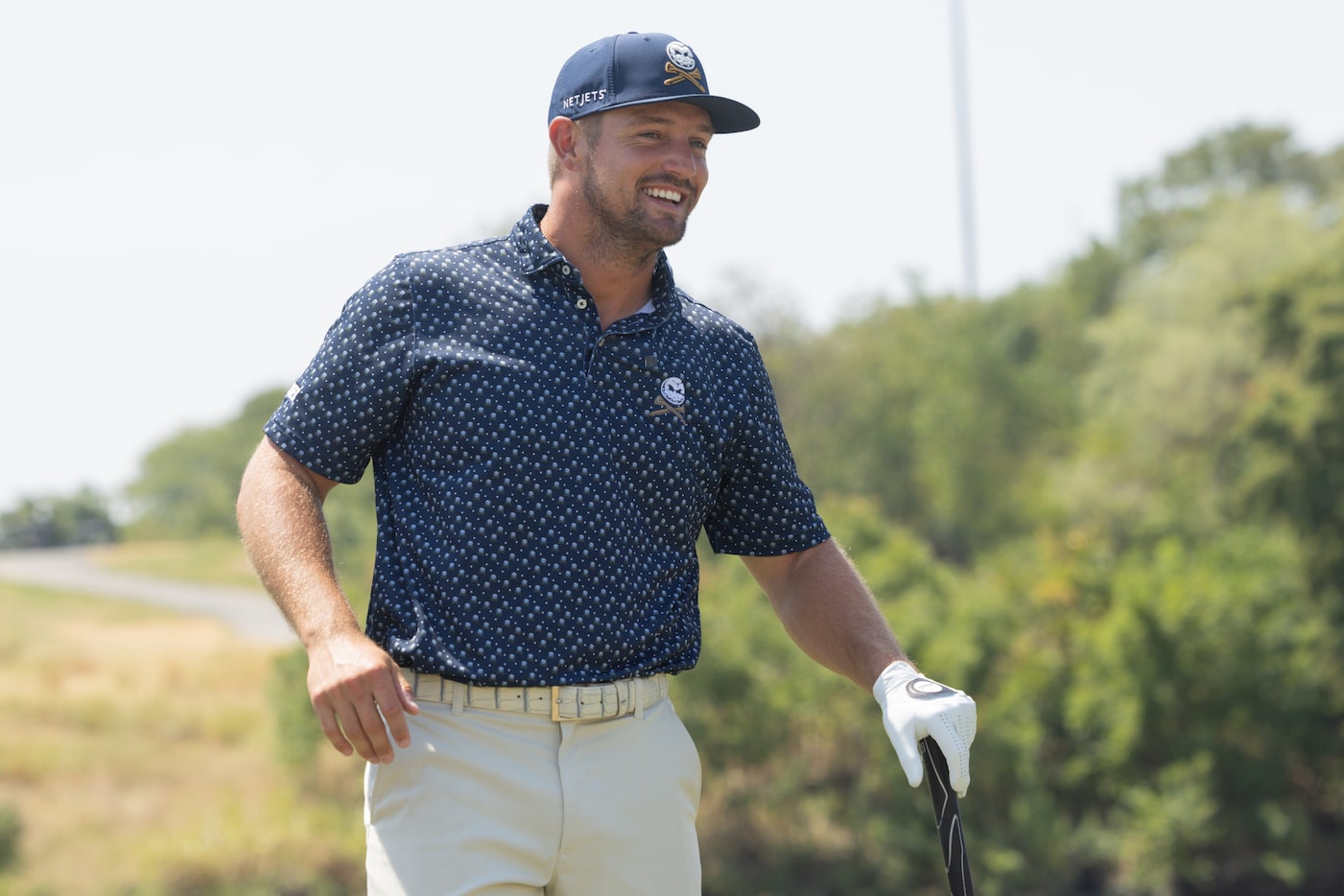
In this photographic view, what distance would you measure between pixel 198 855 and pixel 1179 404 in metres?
19.4

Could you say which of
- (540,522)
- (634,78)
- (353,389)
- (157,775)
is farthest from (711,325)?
(157,775)

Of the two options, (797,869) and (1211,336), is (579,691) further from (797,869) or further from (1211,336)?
(1211,336)

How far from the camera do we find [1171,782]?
62.0ft

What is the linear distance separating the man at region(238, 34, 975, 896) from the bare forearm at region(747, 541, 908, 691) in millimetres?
57

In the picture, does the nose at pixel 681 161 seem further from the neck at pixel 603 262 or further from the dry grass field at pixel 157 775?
the dry grass field at pixel 157 775

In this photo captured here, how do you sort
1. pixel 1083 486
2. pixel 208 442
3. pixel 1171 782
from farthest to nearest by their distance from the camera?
1. pixel 208 442
2. pixel 1083 486
3. pixel 1171 782

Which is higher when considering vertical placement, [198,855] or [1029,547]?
[1029,547]

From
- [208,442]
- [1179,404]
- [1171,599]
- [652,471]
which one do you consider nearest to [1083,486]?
[1179,404]

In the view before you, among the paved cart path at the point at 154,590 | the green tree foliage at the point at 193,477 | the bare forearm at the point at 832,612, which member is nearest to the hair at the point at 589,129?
the bare forearm at the point at 832,612

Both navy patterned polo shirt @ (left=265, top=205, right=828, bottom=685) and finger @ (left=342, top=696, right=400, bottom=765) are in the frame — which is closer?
finger @ (left=342, top=696, right=400, bottom=765)

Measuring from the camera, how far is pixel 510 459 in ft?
8.41

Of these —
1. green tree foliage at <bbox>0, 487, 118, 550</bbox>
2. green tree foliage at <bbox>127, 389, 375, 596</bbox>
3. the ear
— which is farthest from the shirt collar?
green tree foliage at <bbox>127, 389, 375, 596</bbox>

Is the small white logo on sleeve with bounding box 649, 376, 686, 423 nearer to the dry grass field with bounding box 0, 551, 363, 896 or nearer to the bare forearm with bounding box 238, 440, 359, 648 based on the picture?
the bare forearm with bounding box 238, 440, 359, 648

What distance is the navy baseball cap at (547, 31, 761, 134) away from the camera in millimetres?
2730
